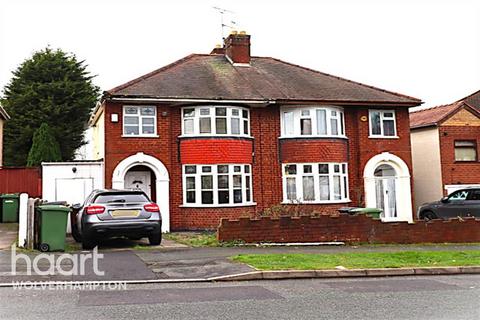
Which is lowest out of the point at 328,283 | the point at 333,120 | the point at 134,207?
the point at 328,283

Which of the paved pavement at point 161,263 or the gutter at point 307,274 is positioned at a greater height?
the paved pavement at point 161,263

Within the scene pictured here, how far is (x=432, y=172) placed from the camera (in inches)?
990

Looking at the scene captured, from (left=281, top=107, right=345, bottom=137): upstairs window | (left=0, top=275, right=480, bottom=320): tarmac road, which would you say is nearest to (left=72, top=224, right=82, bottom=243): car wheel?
(left=0, top=275, right=480, bottom=320): tarmac road

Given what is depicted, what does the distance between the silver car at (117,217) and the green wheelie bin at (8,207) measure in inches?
388

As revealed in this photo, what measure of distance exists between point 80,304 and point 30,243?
6.38 metres

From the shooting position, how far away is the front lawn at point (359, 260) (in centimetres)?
1046

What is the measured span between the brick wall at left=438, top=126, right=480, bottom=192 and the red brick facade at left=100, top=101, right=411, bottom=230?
10.00 feet

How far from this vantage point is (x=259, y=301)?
744 cm

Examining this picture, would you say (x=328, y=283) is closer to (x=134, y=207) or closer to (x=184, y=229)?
(x=134, y=207)

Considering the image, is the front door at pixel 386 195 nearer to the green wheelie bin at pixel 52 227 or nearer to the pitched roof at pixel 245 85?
the pitched roof at pixel 245 85

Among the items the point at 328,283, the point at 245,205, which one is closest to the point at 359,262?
the point at 328,283

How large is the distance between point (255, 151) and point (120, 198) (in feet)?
29.5

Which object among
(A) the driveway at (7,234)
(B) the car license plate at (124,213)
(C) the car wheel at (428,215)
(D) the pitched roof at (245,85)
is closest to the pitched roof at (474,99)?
(D) the pitched roof at (245,85)

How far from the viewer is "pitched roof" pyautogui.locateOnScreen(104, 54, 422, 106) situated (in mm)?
20375
